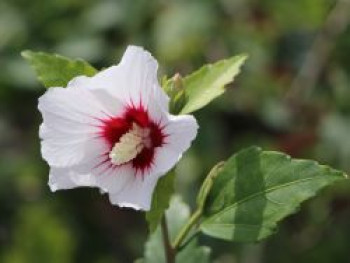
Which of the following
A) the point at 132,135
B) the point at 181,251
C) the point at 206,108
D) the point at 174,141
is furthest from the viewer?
the point at 206,108

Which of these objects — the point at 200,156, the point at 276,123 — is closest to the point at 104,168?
the point at 200,156

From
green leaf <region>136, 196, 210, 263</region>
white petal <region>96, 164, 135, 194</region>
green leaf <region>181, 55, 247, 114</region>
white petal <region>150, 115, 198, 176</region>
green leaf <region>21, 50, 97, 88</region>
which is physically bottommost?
green leaf <region>136, 196, 210, 263</region>

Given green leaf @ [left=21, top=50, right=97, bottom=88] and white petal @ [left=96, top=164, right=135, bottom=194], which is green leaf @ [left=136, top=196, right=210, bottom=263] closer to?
white petal @ [left=96, top=164, right=135, bottom=194]

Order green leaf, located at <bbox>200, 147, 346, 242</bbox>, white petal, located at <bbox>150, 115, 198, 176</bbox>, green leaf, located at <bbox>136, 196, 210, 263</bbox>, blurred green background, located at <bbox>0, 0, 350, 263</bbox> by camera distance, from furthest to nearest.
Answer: blurred green background, located at <bbox>0, 0, 350, 263</bbox>, green leaf, located at <bbox>136, 196, 210, 263</bbox>, green leaf, located at <bbox>200, 147, 346, 242</bbox>, white petal, located at <bbox>150, 115, 198, 176</bbox>

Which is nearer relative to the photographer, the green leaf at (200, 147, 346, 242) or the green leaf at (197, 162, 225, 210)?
the green leaf at (200, 147, 346, 242)

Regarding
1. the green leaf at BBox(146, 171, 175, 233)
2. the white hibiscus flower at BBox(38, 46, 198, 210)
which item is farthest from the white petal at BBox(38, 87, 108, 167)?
the green leaf at BBox(146, 171, 175, 233)

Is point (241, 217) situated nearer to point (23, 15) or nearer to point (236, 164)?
point (236, 164)

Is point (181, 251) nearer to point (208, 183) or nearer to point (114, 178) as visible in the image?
point (208, 183)

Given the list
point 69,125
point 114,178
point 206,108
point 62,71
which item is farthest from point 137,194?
point 206,108
